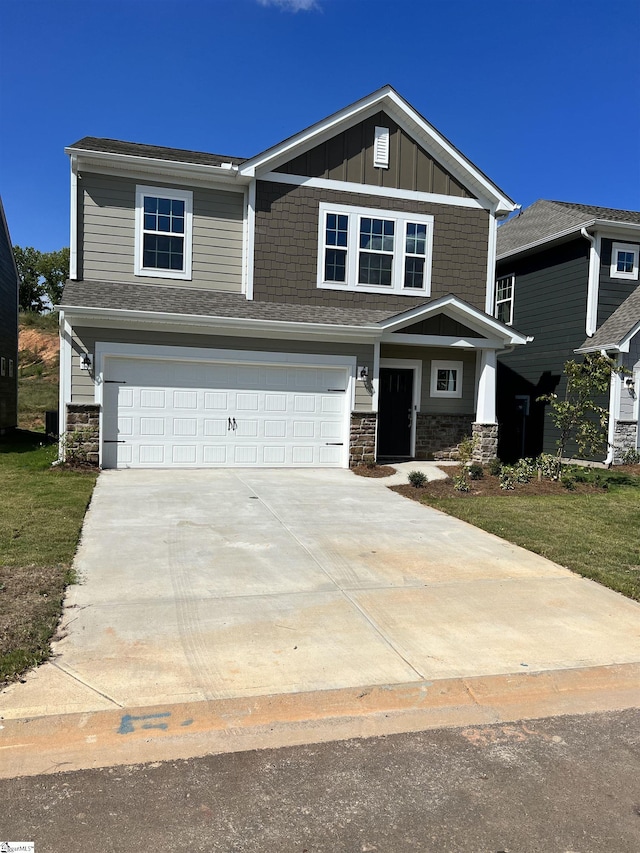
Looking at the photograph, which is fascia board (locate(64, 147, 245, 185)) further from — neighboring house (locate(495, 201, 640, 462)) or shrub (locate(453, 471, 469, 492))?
neighboring house (locate(495, 201, 640, 462))

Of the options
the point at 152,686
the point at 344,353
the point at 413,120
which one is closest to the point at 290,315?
the point at 344,353

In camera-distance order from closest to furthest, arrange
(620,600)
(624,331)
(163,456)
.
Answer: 1. (620,600)
2. (163,456)
3. (624,331)

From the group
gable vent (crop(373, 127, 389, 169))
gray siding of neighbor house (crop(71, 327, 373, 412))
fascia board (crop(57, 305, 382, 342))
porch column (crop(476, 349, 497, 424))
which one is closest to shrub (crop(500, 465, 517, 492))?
porch column (crop(476, 349, 497, 424))

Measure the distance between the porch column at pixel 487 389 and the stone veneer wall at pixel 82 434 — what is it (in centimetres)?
843

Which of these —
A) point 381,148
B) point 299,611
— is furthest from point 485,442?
point 299,611

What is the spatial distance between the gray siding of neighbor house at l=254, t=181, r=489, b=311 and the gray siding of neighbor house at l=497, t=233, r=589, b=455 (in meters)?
3.51

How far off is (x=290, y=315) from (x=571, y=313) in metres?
8.26

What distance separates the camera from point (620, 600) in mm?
5586

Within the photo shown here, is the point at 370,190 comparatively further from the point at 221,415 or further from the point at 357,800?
the point at 357,800

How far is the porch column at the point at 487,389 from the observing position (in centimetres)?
1442

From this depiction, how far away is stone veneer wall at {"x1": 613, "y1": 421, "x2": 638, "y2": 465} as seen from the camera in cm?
1523

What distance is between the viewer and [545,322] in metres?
17.7

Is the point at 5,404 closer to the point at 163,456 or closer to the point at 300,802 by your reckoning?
the point at 163,456

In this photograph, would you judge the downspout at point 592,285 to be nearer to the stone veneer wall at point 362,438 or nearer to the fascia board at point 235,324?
the fascia board at point 235,324
